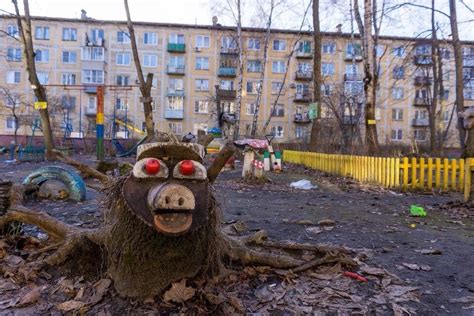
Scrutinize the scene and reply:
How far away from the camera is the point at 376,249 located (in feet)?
13.8

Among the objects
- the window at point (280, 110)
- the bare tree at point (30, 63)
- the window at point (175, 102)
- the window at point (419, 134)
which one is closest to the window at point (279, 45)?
the window at point (280, 110)

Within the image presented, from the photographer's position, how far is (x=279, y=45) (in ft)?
171

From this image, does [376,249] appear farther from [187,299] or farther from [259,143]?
[259,143]

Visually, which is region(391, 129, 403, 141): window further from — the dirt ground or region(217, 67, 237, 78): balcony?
the dirt ground

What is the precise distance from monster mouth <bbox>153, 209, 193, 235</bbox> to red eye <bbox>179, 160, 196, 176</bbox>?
0.28 metres

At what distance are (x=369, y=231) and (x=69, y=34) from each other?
51.9 m

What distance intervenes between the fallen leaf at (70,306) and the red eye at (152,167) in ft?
3.75

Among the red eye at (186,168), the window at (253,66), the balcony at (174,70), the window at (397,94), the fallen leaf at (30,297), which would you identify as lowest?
the fallen leaf at (30,297)

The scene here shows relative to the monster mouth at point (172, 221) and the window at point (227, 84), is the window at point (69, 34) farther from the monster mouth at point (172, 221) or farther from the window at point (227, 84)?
the monster mouth at point (172, 221)

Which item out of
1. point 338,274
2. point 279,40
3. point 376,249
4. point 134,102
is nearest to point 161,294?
point 338,274

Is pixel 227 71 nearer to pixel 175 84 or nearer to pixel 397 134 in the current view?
pixel 175 84

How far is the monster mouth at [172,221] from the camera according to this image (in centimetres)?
236

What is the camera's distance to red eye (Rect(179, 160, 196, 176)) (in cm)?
253

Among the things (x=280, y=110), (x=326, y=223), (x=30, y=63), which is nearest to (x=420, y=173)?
(x=326, y=223)
